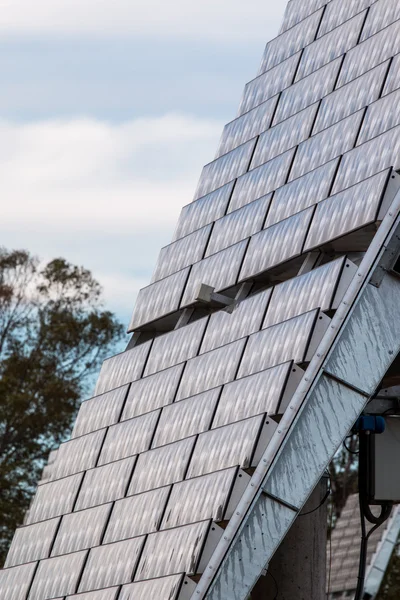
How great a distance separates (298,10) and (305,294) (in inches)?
249

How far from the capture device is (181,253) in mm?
12055

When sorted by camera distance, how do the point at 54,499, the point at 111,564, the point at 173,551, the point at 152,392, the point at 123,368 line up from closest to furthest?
1. the point at 173,551
2. the point at 111,564
3. the point at 152,392
4. the point at 54,499
5. the point at 123,368

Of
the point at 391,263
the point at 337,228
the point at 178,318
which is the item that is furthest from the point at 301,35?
the point at 391,263

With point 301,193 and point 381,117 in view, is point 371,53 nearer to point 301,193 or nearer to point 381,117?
point 381,117

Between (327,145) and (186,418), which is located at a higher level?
(327,145)

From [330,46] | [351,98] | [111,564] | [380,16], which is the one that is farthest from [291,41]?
[111,564]

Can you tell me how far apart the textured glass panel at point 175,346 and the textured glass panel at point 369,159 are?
189 centimetres

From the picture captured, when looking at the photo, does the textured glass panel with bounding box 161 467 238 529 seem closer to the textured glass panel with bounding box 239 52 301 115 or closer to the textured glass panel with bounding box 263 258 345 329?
the textured glass panel with bounding box 263 258 345 329

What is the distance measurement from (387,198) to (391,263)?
661 mm

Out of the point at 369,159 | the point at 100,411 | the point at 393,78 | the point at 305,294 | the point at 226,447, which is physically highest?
the point at 393,78

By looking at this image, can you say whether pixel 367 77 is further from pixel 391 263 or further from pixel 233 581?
pixel 233 581

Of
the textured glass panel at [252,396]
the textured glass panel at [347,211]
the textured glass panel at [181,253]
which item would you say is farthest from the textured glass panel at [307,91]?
the textured glass panel at [252,396]

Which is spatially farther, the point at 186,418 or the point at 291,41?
the point at 291,41

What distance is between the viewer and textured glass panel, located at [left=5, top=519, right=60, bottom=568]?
1077 centimetres
